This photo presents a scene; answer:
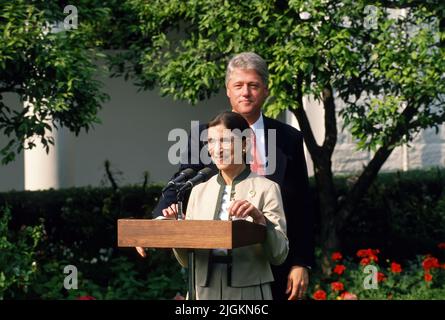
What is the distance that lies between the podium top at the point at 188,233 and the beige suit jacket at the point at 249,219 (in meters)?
0.17

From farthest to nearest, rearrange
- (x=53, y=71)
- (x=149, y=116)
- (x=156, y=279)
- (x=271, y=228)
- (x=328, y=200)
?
(x=149, y=116) → (x=328, y=200) → (x=156, y=279) → (x=53, y=71) → (x=271, y=228)

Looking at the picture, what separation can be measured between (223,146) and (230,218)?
0.30 m

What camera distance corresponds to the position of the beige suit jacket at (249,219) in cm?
429

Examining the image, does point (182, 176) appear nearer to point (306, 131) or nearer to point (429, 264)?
point (429, 264)

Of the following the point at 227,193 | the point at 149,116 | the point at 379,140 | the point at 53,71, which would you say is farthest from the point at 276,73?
the point at 149,116

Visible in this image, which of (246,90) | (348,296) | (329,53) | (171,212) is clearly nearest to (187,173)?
(171,212)

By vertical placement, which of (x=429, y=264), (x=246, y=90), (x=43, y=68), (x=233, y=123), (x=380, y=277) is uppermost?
(x=43, y=68)

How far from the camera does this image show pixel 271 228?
4270mm

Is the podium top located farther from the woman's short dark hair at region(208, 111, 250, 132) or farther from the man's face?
the man's face

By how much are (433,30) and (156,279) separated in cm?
329

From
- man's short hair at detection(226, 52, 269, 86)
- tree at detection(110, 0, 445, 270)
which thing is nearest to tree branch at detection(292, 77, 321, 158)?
tree at detection(110, 0, 445, 270)

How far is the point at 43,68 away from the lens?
819cm

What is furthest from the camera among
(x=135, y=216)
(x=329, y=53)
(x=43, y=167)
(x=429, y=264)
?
(x=43, y=167)

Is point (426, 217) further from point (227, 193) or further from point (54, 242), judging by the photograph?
point (227, 193)
